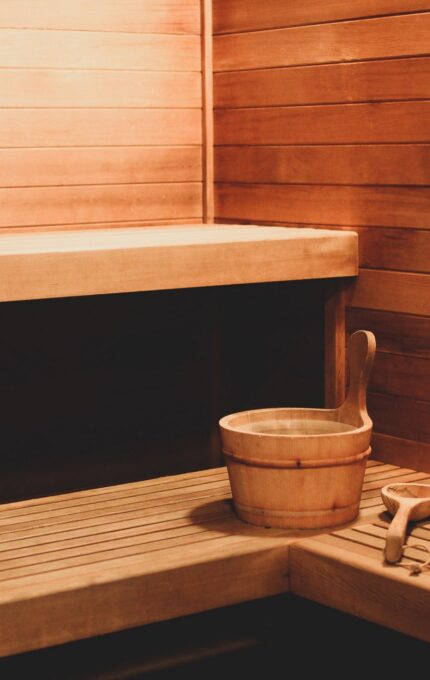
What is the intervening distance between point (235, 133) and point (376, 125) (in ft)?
2.44

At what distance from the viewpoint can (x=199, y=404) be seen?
180 inches

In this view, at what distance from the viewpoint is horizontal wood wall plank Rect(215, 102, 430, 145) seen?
142 inches

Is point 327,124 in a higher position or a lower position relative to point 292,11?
lower

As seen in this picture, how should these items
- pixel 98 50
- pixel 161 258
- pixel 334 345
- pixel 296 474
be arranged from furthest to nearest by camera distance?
pixel 98 50, pixel 334 345, pixel 161 258, pixel 296 474

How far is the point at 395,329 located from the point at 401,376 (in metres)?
0.16

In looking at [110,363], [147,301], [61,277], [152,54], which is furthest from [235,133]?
[61,277]

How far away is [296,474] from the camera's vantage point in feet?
10.2

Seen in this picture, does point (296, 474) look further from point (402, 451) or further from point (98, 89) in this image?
point (98, 89)

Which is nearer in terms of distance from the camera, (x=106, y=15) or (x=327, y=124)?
(x=327, y=124)

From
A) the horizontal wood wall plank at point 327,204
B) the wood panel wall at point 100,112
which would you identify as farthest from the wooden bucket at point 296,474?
the wood panel wall at point 100,112

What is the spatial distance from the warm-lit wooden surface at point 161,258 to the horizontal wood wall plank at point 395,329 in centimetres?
16

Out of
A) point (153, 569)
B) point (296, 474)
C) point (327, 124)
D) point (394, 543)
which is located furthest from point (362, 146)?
point (153, 569)

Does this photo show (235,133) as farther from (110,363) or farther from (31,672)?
(31,672)

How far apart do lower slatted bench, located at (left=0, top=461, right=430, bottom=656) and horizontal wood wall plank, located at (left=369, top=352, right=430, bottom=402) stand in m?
0.44
